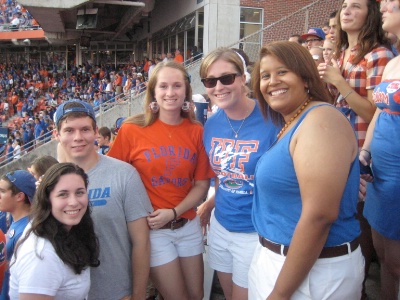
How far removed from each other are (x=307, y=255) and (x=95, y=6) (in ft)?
64.8

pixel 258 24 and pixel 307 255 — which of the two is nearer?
pixel 307 255

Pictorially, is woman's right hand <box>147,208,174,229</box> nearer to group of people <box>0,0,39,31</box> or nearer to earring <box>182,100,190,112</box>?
earring <box>182,100,190,112</box>

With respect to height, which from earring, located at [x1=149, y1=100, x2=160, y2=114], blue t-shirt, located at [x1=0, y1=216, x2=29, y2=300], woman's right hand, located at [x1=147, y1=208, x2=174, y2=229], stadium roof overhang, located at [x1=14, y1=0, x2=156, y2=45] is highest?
stadium roof overhang, located at [x1=14, y1=0, x2=156, y2=45]

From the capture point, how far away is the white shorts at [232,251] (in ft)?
8.34

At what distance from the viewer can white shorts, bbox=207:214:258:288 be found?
254cm

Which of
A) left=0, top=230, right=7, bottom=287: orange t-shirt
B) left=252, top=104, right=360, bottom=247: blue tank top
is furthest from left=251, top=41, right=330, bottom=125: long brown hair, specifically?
left=0, top=230, right=7, bottom=287: orange t-shirt

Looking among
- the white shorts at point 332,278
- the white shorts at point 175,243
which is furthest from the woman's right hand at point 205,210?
the white shorts at point 332,278

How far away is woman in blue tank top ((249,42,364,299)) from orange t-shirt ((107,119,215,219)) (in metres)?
1.04

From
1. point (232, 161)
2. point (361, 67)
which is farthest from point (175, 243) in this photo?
point (361, 67)

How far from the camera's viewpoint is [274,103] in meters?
1.79

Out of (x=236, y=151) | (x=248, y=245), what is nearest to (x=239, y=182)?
(x=236, y=151)

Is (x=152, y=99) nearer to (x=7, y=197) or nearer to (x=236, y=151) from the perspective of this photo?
(x=236, y=151)

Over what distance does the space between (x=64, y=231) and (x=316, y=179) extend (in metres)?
1.42

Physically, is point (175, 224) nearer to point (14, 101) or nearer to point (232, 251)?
point (232, 251)
